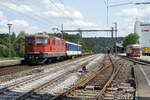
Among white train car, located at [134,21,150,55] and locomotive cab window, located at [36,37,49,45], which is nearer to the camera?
locomotive cab window, located at [36,37,49,45]

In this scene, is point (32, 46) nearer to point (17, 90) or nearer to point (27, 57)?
point (27, 57)

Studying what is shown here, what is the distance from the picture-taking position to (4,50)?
57.2 metres

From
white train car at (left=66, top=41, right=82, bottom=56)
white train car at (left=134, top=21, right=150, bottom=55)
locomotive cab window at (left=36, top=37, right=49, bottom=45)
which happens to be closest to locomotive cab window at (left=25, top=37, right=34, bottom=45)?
locomotive cab window at (left=36, top=37, right=49, bottom=45)

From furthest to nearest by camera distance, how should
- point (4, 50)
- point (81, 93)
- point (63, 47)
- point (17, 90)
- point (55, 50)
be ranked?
point (4, 50)
point (63, 47)
point (55, 50)
point (17, 90)
point (81, 93)

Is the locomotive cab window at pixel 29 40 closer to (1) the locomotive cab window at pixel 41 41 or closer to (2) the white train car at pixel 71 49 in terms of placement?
(1) the locomotive cab window at pixel 41 41

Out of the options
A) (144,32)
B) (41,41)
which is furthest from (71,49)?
(144,32)

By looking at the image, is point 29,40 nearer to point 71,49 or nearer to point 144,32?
point 71,49

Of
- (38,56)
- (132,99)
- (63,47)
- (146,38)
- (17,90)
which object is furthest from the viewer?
(146,38)

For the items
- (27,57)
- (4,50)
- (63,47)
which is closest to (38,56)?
(27,57)

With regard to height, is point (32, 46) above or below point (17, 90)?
above

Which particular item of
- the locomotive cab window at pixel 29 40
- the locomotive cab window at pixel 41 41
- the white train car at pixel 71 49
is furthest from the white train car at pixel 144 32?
the locomotive cab window at pixel 29 40

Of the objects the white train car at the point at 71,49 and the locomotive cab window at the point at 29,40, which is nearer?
the locomotive cab window at the point at 29,40

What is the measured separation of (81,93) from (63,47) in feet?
75.1

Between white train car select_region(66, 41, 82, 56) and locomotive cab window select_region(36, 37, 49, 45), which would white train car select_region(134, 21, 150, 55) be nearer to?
white train car select_region(66, 41, 82, 56)
